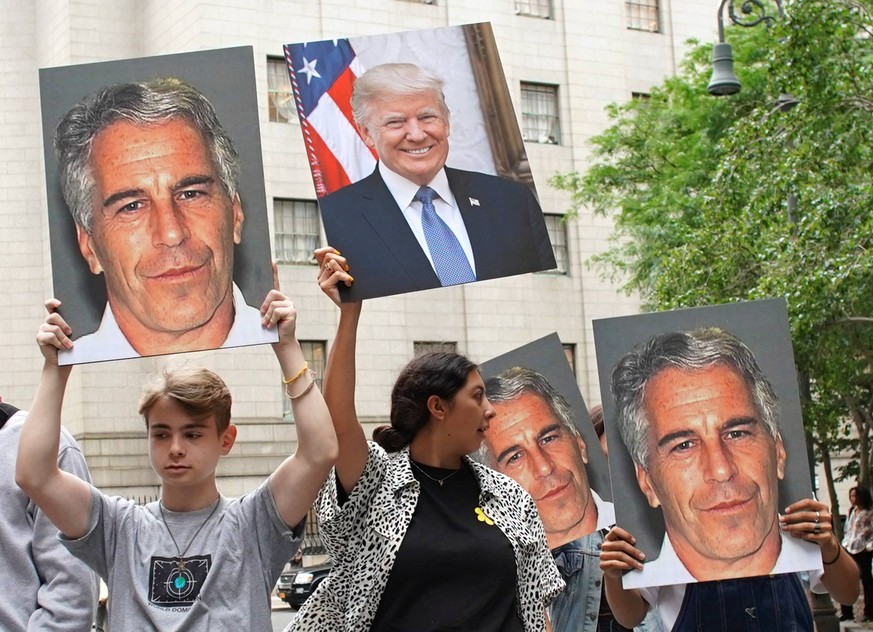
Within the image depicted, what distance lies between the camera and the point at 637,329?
5.42 metres

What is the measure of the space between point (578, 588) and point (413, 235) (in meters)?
2.93

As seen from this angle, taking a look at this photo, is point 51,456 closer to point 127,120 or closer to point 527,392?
point 127,120

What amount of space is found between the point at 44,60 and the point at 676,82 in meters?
19.9

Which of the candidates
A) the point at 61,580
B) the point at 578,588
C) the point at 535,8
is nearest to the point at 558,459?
the point at 578,588

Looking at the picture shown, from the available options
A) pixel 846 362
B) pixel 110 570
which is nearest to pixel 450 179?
pixel 110 570

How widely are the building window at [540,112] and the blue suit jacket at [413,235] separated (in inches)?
1348

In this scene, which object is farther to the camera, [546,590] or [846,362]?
[846,362]

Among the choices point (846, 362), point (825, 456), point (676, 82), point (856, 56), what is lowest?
point (825, 456)

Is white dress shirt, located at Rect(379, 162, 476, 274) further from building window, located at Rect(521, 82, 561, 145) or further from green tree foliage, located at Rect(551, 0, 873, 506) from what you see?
building window, located at Rect(521, 82, 561, 145)

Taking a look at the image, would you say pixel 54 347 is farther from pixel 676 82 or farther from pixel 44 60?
pixel 44 60

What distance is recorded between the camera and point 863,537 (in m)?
19.2

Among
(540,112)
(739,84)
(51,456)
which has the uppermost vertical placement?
(540,112)

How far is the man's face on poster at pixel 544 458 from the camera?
23.5 feet

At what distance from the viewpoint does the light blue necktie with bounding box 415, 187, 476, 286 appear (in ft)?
16.0
